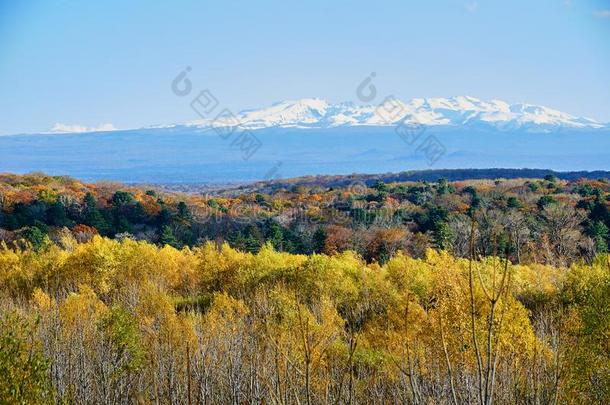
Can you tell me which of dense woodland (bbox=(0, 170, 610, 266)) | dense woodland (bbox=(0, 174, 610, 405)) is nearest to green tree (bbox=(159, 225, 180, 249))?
dense woodland (bbox=(0, 170, 610, 266))

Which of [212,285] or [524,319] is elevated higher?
[524,319]

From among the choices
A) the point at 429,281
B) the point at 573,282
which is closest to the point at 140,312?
the point at 429,281

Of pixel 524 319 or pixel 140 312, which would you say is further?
pixel 140 312

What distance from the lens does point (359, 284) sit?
40.3 meters

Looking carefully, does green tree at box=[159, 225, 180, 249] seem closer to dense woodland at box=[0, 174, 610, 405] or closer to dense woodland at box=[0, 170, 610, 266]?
dense woodland at box=[0, 170, 610, 266]

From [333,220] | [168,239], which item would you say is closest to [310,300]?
[168,239]

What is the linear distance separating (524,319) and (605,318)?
8.15 ft

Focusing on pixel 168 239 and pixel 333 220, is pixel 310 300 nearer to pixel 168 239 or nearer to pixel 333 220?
pixel 168 239

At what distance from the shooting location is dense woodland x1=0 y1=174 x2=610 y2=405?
1298 cm

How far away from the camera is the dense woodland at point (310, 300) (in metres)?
13.0

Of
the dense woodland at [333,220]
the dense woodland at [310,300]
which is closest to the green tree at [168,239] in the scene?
→ the dense woodland at [333,220]

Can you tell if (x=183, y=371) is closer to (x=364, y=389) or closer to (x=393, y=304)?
(x=364, y=389)

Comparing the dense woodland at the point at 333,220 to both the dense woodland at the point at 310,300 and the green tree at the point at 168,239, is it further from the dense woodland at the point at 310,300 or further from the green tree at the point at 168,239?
the dense woodland at the point at 310,300

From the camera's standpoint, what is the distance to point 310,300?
3947 centimetres
